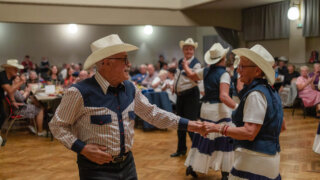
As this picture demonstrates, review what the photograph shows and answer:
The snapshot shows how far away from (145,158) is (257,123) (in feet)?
10.4

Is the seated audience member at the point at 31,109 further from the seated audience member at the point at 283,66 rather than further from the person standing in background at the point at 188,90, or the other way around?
the seated audience member at the point at 283,66

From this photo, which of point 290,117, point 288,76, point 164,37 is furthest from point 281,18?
point 164,37

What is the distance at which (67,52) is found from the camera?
15539 millimetres

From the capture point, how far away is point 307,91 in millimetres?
8547

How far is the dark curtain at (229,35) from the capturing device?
1250cm

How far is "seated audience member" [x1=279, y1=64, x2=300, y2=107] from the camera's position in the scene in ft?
31.7

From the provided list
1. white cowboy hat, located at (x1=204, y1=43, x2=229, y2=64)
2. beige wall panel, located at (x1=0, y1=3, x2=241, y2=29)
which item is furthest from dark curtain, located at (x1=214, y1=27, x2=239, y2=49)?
white cowboy hat, located at (x1=204, y1=43, x2=229, y2=64)

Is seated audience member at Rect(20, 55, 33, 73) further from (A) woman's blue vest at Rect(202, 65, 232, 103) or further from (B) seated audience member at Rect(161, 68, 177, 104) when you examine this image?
(A) woman's blue vest at Rect(202, 65, 232, 103)

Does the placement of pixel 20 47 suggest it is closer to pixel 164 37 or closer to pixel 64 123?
pixel 164 37

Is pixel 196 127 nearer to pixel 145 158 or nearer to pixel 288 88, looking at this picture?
pixel 145 158

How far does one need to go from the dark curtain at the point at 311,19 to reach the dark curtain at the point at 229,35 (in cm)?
272

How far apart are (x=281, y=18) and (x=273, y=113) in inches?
379

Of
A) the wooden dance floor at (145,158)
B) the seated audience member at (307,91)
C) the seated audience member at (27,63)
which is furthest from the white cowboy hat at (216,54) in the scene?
the seated audience member at (27,63)

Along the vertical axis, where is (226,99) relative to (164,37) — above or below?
below
